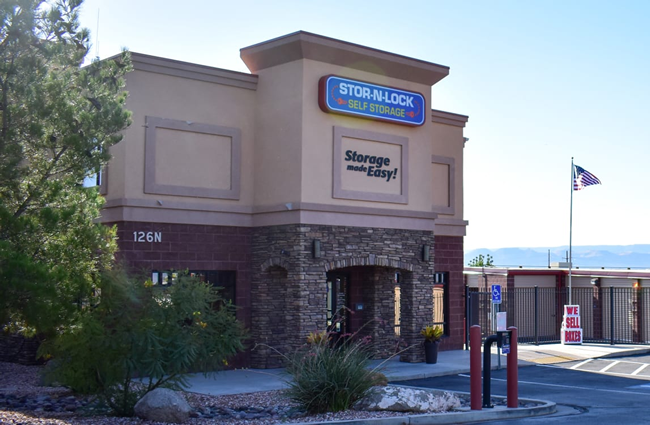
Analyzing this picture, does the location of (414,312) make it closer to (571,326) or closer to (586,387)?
(586,387)

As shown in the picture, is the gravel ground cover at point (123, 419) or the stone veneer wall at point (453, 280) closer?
the gravel ground cover at point (123, 419)

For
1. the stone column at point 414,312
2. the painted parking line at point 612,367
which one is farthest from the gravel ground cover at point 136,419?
the painted parking line at point 612,367

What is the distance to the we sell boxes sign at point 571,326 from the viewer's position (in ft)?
90.7

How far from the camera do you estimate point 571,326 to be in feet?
91.1

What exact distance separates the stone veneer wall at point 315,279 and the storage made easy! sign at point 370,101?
303cm

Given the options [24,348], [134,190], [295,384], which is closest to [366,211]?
[134,190]

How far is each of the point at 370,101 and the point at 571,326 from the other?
40.1 ft

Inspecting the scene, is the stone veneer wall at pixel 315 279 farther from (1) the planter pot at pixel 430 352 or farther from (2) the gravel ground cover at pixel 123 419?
(2) the gravel ground cover at pixel 123 419

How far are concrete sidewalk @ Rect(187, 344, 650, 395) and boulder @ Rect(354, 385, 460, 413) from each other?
2.47 ft

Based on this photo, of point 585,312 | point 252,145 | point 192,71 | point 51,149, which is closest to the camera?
point 51,149

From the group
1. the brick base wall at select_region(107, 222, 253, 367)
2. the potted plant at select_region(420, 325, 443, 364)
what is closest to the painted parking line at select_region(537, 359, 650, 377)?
the potted plant at select_region(420, 325, 443, 364)

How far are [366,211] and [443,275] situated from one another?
5.75 metres

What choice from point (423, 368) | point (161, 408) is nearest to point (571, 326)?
point (423, 368)

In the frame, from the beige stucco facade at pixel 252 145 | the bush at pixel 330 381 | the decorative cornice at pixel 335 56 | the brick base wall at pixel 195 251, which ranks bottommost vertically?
the bush at pixel 330 381
